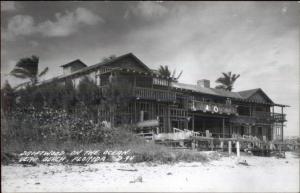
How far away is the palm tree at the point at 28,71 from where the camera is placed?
2404 centimetres

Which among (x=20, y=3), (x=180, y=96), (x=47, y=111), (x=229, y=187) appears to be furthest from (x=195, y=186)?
(x=180, y=96)

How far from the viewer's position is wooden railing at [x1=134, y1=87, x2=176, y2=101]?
96.3 feet

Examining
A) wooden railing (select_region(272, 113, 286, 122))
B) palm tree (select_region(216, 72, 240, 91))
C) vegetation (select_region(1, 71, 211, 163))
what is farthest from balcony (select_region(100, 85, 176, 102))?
palm tree (select_region(216, 72, 240, 91))

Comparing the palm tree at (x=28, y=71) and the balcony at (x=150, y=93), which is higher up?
the palm tree at (x=28, y=71)

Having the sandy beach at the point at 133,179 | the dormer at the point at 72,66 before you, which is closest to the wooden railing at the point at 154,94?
the dormer at the point at 72,66

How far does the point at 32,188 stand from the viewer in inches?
459

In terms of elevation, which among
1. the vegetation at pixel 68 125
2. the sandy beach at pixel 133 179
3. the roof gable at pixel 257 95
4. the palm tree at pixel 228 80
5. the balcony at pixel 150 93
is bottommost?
the sandy beach at pixel 133 179

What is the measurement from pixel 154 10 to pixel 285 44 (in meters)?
5.41

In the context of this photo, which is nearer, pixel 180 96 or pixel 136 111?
pixel 136 111

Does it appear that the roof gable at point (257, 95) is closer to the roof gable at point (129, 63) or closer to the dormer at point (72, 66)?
the roof gable at point (129, 63)

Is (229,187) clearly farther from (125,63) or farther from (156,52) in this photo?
(125,63)

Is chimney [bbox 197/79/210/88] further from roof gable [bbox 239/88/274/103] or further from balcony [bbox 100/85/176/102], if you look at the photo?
balcony [bbox 100/85/176/102]

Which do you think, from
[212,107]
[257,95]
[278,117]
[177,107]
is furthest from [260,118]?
[177,107]

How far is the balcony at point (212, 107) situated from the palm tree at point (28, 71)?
12989 millimetres
